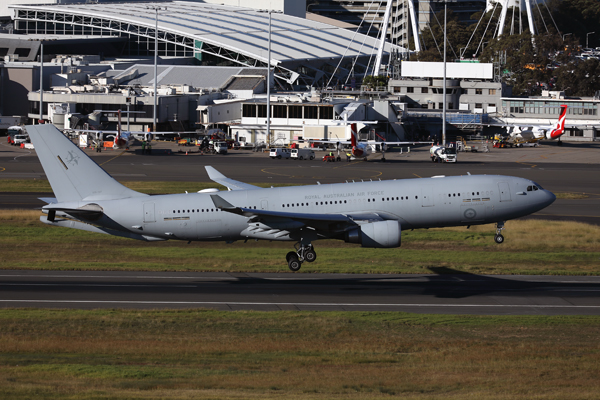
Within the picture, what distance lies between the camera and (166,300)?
1716 inches

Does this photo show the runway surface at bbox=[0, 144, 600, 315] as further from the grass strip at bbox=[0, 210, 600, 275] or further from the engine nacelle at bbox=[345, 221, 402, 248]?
the engine nacelle at bbox=[345, 221, 402, 248]

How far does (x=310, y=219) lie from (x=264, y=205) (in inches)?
171

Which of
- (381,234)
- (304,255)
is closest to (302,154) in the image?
(304,255)

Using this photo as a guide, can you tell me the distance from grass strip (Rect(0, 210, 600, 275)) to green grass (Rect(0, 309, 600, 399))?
45.2ft

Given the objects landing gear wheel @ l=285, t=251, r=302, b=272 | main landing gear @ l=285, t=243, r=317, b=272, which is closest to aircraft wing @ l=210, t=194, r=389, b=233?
main landing gear @ l=285, t=243, r=317, b=272

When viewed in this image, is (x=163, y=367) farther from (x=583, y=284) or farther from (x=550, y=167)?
(x=550, y=167)

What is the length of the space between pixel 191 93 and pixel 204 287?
495 feet

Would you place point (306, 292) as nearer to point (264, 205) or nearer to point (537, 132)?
point (264, 205)

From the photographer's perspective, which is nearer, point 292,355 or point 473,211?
point 292,355

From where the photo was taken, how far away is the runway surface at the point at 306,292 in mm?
42281

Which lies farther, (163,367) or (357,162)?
(357,162)

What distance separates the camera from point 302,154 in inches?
5546

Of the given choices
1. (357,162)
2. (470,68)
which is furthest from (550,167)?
(470,68)

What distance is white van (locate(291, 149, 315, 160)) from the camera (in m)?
140
